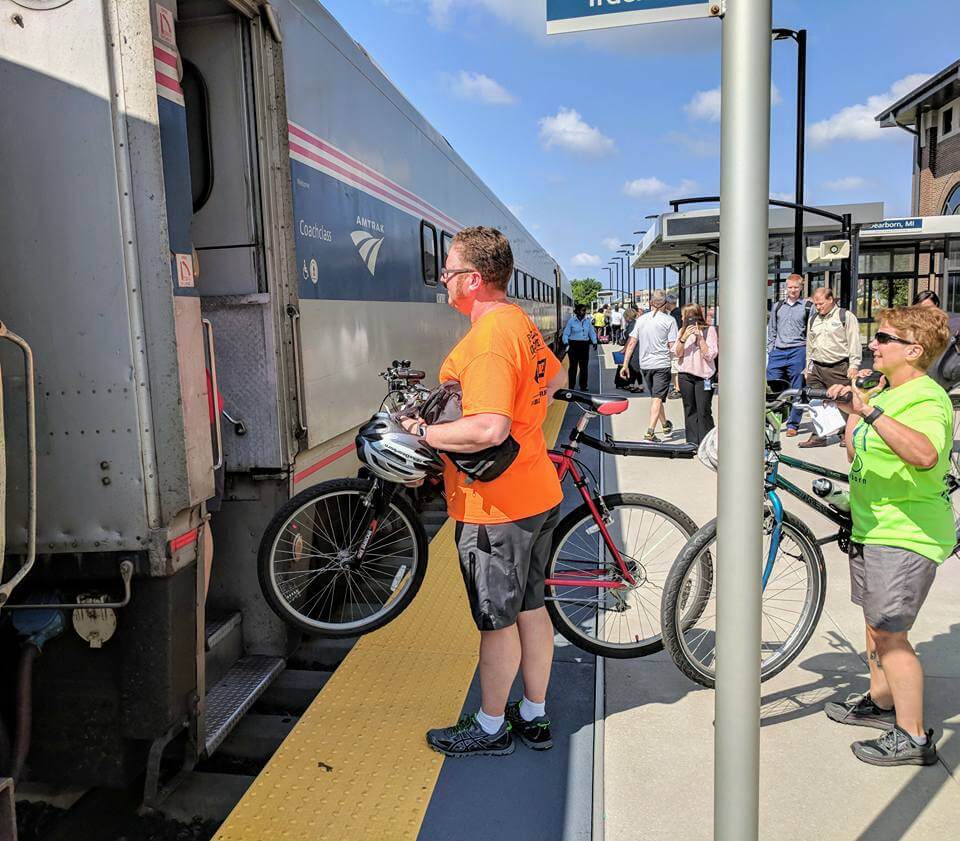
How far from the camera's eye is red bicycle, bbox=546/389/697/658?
3.70m

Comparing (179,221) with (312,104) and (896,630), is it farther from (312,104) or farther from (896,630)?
(896,630)

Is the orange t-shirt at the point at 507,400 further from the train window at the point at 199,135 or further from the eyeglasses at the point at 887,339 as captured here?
the train window at the point at 199,135

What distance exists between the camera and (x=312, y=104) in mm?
3918

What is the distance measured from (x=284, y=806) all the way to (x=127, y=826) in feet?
1.93

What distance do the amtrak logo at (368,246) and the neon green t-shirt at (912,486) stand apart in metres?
2.76

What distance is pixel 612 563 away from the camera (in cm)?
381

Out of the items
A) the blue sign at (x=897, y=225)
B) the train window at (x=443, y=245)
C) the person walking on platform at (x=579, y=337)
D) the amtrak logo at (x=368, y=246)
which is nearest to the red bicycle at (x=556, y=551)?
the amtrak logo at (x=368, y=246)

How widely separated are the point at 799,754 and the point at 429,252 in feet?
14.7

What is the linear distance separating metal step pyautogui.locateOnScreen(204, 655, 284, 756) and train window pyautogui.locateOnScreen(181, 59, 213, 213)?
78.1 inches

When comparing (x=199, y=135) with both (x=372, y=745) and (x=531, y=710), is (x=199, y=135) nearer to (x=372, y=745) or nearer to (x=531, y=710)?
(x=372, y=745)

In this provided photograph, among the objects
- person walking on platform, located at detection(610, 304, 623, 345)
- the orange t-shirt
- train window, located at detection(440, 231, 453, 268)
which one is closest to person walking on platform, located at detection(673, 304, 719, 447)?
train window, located at detection(440, 231, 453, 268)

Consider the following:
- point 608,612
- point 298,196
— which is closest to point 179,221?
point 298,196

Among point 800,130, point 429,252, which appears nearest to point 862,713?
point 429,252

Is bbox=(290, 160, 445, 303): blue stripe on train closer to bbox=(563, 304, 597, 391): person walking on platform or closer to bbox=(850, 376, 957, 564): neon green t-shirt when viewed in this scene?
bbox=(850, 376, 957, 564): neon green t-shirt
